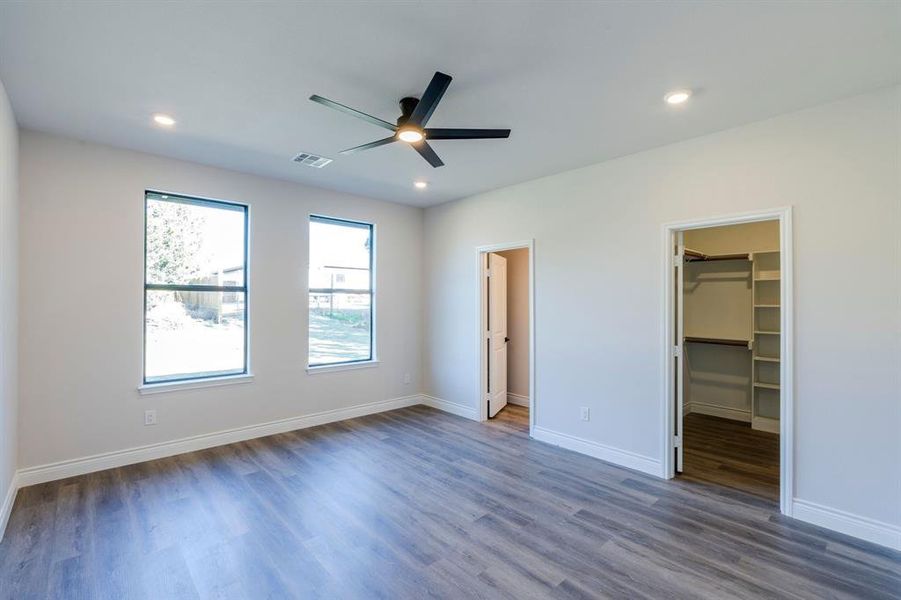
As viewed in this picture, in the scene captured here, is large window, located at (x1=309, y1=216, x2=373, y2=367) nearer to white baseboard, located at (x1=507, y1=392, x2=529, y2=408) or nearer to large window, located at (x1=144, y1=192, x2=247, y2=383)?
large window, located at (x1=144, y1=192, x2=247, y2=383)

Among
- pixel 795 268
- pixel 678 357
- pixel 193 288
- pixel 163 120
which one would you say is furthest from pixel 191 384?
pixel 795 268

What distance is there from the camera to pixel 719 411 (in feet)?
17.3

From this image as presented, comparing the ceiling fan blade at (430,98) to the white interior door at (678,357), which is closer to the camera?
the ceiling fan blade at (430,98)

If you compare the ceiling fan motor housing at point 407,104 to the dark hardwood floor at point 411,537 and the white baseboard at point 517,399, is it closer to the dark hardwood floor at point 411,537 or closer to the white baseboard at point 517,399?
the dark hardwood floor at point 411,537

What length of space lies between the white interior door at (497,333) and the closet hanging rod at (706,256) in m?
2.28

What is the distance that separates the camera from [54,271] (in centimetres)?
337

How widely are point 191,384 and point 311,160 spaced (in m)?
2.48

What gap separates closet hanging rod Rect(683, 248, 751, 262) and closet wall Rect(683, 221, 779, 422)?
15cm

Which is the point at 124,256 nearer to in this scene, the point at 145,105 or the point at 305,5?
the point at 145,105

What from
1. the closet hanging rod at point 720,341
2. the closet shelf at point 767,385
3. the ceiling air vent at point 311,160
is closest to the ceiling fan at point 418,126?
the ceiling air vent at point 311,160

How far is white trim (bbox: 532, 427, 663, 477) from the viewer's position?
3.55 m

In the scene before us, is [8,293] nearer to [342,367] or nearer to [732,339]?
[342,367]

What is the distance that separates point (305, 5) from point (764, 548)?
3863mm

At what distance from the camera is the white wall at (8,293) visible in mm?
2588
